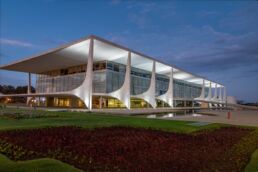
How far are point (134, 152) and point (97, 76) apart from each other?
4416 centimetres

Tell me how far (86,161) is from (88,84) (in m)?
31.3

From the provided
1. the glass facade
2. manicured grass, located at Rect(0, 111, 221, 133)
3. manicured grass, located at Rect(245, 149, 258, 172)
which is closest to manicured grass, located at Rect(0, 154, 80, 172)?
manicured grass, located at Rect(245, 149, 258, 172)

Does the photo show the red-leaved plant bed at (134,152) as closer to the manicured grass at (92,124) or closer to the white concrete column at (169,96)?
the manicured grass at (92,124)

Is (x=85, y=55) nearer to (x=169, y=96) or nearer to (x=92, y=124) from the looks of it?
(x=169, y=96)

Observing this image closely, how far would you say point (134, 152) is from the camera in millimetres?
7492

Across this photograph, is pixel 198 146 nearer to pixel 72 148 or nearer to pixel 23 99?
pixel 72 148

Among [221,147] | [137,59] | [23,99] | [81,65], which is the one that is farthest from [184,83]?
[221,147]

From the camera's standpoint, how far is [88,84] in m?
36.9

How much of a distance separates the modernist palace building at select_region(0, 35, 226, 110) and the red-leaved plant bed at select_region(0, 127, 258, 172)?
27.8 metres

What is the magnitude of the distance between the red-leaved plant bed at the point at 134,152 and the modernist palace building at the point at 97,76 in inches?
→ 1093

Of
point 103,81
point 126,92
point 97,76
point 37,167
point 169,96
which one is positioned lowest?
point 37,167

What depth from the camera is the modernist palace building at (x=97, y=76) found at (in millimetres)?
39241

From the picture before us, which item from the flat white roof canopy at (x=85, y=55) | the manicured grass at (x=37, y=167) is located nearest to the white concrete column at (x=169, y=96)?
the flat white roof canopy at (x=85, y=55)

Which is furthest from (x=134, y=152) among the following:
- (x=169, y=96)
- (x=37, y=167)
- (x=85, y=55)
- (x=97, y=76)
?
(x=169, y=96)
